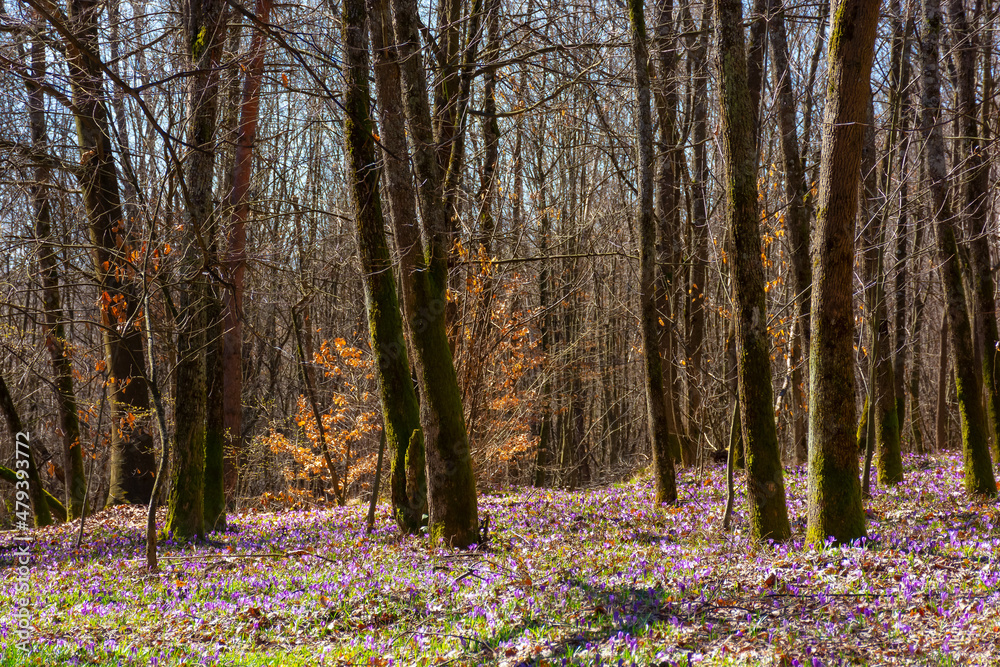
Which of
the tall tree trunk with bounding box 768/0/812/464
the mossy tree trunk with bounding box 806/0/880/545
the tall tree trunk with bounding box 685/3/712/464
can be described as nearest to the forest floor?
the mossy tree trunk with bounding box 806/0/880/545

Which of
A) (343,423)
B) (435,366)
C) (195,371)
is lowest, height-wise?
(343,423)

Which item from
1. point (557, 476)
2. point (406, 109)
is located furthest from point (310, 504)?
point (406, 109)

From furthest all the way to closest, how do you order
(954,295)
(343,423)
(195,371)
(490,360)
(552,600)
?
(343,423)
(490,360)
(195,371)
(954,295)
(552,600)

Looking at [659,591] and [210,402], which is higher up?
[210,402]

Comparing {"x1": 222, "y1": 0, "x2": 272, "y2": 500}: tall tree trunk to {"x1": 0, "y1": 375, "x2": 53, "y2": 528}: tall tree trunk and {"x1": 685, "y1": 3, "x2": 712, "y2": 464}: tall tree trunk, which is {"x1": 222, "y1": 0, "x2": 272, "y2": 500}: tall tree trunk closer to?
{"x1": 0, "y1": 375, "x2": 53, "y2": 528}: tall tree trunk

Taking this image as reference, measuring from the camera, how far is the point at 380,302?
7.67 meters

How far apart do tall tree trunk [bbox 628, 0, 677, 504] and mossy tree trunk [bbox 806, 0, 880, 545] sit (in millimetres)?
2954

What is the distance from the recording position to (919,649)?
12.7 feet

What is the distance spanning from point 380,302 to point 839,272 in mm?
4699

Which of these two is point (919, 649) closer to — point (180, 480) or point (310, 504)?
point (180, 480)

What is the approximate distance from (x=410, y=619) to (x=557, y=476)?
14573 mm

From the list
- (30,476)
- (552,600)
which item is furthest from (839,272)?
(30,476)

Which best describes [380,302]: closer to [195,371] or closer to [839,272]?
[195,371]

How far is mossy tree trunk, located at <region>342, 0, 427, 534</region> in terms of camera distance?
753 cm
